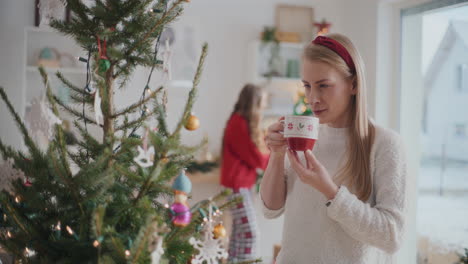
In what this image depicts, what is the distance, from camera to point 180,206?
102cm

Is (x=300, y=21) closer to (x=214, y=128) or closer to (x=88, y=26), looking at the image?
(x=214, y=128)

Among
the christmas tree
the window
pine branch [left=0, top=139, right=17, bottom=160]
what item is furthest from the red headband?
the window

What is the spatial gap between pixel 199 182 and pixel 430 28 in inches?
89.9

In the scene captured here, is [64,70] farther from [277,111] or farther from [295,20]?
[295,20]

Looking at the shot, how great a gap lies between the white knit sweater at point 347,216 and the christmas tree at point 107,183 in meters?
0.32

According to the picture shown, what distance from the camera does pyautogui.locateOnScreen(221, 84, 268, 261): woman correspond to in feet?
12.2

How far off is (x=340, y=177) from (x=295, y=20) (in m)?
3.32

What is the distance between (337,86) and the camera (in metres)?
1.35

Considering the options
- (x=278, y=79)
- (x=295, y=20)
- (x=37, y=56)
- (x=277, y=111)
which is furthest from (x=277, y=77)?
(x=37, y=56)

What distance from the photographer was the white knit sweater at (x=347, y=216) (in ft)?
4.05

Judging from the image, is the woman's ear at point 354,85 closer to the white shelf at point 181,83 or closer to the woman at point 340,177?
the woman at point 340,177

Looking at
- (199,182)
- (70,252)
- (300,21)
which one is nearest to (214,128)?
(199,182)

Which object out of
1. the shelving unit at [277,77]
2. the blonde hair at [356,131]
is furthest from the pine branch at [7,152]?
the shelving unit at [277,77]

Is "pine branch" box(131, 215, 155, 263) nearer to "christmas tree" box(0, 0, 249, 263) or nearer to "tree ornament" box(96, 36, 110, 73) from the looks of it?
"christmas tree" box(0, 0, 249, 263)
